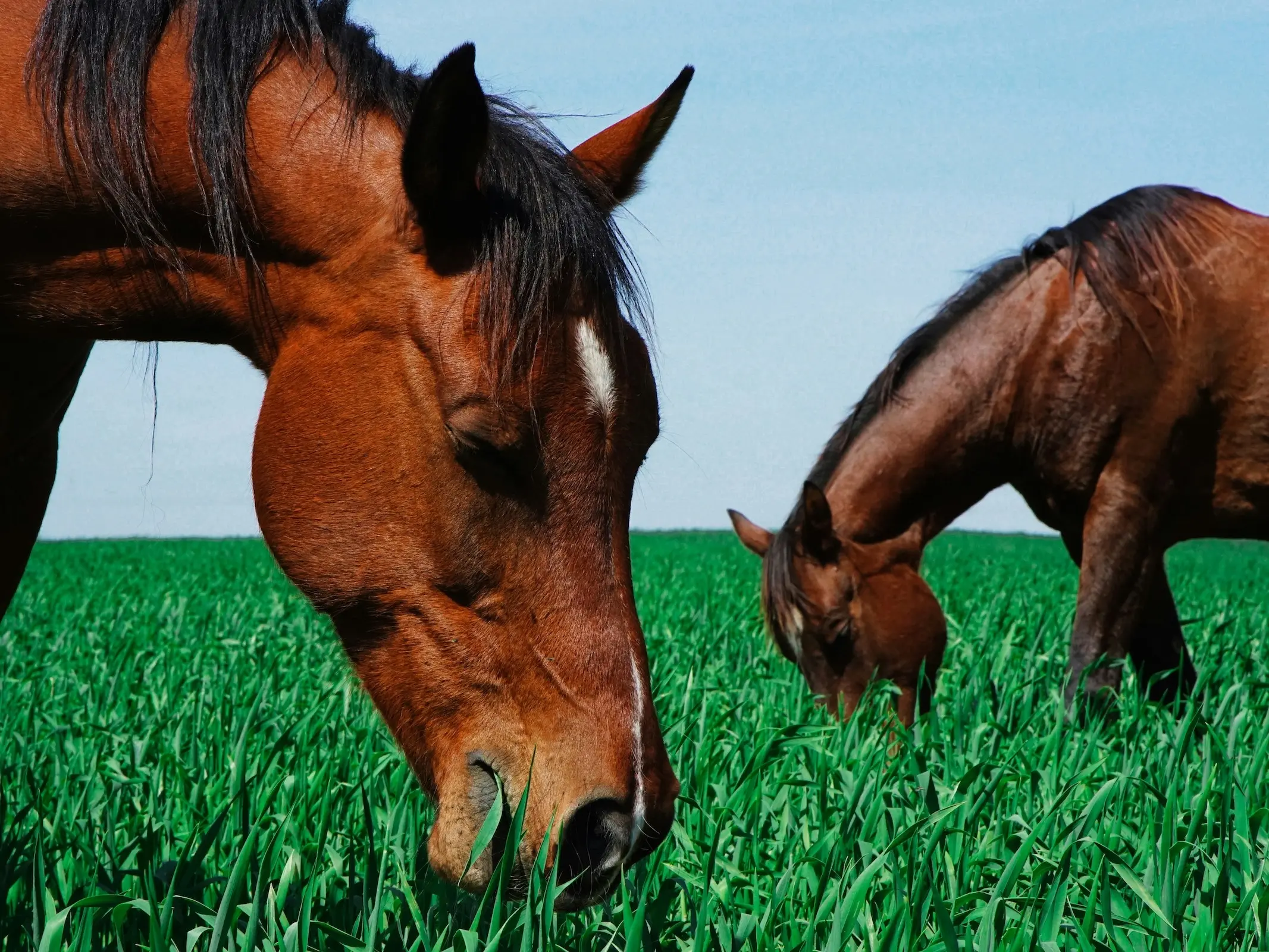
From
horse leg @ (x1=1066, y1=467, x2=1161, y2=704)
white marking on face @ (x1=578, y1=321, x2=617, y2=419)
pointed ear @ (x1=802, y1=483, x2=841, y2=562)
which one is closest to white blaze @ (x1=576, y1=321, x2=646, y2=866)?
white marking on face @ (x1=578, y1=321, x2=617, y2=419)

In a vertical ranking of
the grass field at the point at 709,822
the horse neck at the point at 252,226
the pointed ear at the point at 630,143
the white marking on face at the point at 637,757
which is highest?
the pointed ear at the point at 630,143

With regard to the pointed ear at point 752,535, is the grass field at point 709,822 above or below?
below

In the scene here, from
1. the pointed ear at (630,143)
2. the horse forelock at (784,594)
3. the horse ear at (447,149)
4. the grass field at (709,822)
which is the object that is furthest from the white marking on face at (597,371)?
the horse forelock at (784,594)

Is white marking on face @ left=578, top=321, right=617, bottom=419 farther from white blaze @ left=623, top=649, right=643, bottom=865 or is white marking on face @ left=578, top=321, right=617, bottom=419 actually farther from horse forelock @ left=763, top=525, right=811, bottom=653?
horse forelock @ left=763, top=525, right=811, bottom=653

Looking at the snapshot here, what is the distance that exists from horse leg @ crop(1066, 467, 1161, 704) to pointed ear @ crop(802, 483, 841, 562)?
1.16 meters

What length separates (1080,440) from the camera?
5258 mm

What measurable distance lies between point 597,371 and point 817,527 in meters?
3.77

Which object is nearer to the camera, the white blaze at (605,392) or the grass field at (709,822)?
the white blaze at (605,392)

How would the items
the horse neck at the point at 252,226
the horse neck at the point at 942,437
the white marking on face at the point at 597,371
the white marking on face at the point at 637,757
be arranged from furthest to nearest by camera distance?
the horse neck at the point at 942,437
the horse neck at the point at 252,226
the white marking on face at the point at 597,371
the white marking on face at the point at 637,757

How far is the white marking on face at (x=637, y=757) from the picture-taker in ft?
6.07

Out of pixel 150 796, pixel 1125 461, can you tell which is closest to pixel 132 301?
pixel 150 796

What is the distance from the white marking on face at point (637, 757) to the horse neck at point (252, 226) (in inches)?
31.0

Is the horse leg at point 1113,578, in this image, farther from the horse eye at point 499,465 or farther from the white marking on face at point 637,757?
the horse eye at point 499,465

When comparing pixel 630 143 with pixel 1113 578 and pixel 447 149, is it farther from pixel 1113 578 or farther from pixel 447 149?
pixel 1113 578
